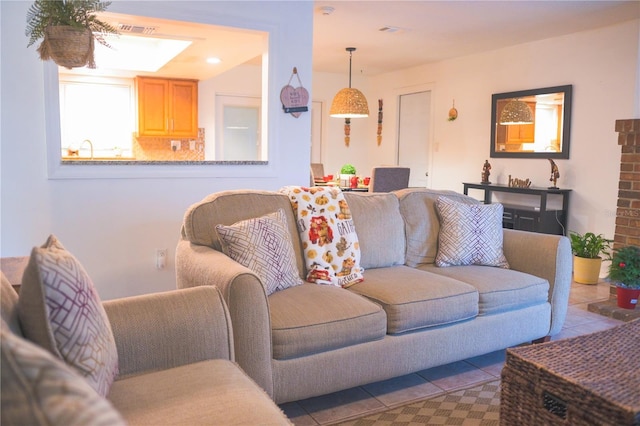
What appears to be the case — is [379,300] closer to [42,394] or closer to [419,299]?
[419,299]

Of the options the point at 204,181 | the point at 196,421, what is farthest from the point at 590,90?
the point at 196,421

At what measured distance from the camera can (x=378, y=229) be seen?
10.0 ft

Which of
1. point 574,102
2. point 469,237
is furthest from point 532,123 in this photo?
point 469,237

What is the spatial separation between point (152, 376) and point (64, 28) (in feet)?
5.25

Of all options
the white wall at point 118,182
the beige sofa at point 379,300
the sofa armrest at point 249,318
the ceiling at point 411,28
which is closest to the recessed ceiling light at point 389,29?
the ceiling at point 411,28

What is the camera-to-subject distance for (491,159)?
6367 millimetres

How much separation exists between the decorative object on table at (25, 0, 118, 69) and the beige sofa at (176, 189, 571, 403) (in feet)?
2.94

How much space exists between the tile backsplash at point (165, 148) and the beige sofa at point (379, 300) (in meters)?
4.88

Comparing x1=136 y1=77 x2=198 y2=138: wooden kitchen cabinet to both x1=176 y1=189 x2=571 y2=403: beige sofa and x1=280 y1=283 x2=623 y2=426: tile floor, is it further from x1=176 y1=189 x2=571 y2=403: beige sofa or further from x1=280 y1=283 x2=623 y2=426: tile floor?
x1=280 y1=283 x2=623 y2=426: tile floor

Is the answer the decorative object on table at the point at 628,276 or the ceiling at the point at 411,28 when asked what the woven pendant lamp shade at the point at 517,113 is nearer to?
the ceiling at the point at 411,28

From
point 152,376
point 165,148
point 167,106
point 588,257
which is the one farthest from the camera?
point 165,148

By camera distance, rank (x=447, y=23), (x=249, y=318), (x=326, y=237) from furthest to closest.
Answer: (x=447, y=23)
(x=326, y=237)
(x=249, y=318)

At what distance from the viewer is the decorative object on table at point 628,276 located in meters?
3.79

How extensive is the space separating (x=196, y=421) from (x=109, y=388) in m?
0.30
